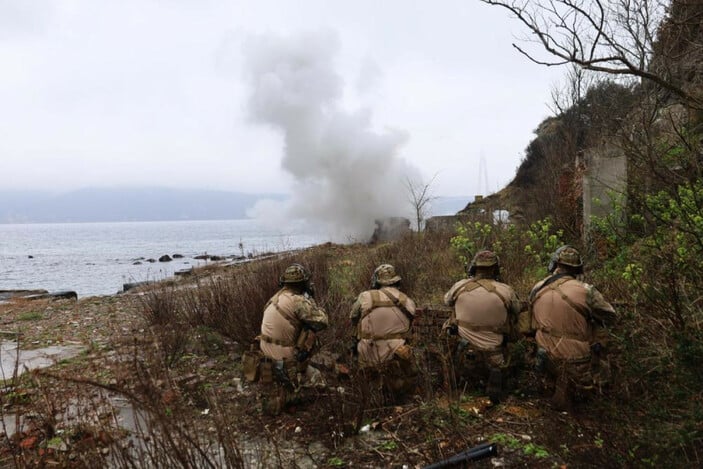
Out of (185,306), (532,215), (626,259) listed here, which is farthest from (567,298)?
(532,215)

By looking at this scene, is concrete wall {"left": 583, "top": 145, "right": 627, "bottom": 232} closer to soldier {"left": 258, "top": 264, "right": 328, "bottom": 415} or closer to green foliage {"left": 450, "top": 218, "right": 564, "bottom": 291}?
green foliage {"left": 450, "top": 218, "right": 564, "bottom": 291}

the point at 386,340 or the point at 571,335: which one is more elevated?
the point at 571,335

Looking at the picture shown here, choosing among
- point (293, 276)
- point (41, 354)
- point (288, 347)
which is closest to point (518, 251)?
point (293, 276)

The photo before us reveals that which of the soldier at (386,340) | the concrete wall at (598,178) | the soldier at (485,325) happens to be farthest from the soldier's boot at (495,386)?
the concrete wall at (598,178)

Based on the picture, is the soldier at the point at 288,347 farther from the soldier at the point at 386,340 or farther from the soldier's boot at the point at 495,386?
the soldier's boot at the point at 495,386

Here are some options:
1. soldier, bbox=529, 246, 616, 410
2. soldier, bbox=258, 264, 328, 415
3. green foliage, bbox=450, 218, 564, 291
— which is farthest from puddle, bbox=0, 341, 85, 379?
soldier, bbox=529, 246, 616, 410

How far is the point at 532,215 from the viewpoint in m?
14.6

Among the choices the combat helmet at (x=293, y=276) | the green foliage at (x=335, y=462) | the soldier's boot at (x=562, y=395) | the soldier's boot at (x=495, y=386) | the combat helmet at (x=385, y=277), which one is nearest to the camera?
the green foliage at (x=335, y=462)

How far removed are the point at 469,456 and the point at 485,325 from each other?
1.99 metres

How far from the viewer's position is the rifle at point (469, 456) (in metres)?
3.32

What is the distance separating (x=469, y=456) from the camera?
11.1ft

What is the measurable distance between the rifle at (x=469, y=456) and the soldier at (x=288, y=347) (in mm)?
2134

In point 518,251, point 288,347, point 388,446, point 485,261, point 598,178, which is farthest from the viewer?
point 518,251

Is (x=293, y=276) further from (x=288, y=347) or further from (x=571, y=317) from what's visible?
(x=571, y=317)
